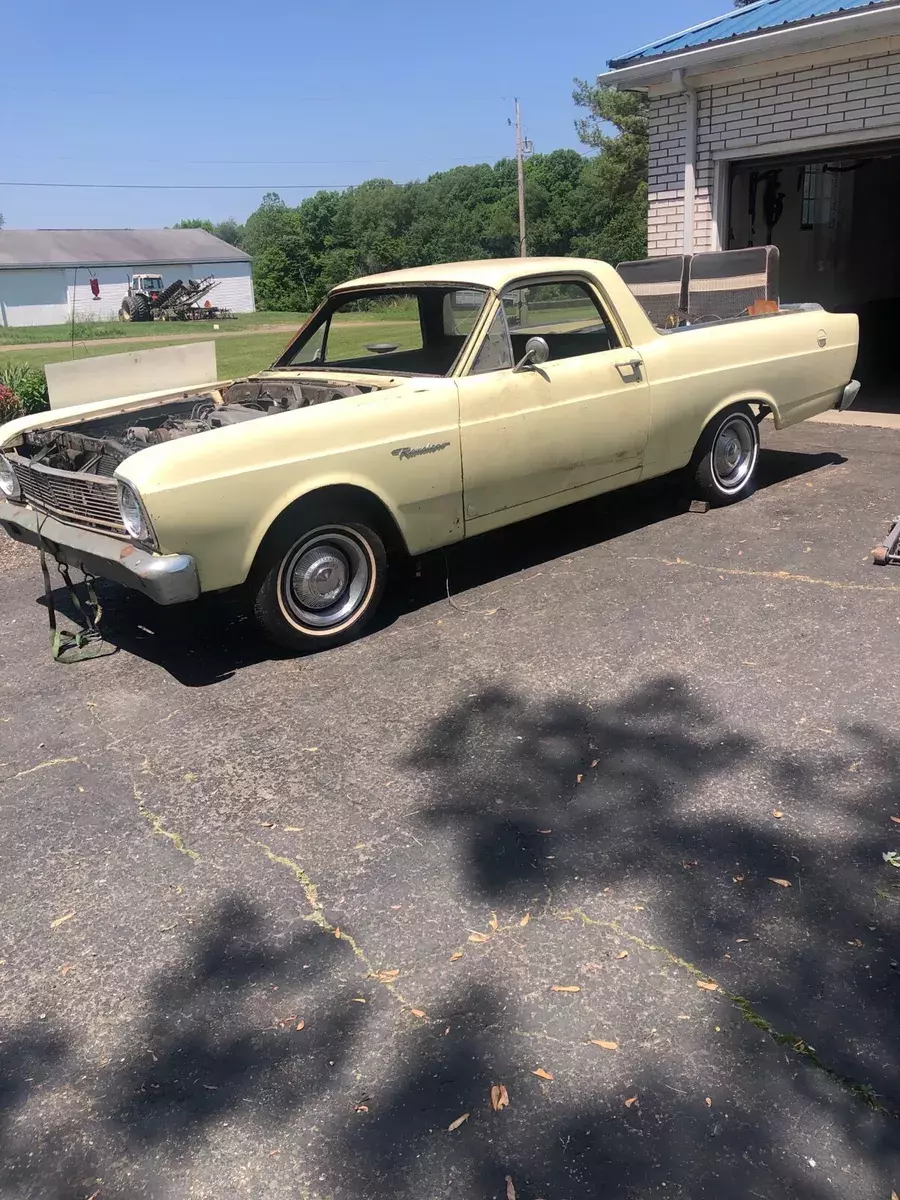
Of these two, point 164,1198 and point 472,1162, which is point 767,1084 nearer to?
point 472,1162

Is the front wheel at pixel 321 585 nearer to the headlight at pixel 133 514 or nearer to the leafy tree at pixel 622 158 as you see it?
the headlight at pixel 133 514

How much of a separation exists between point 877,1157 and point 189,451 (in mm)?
3365

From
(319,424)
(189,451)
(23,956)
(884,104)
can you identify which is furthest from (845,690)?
(884,104)

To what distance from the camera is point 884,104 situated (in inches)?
339

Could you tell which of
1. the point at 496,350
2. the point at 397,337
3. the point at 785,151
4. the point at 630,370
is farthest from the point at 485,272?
the point at 785,151

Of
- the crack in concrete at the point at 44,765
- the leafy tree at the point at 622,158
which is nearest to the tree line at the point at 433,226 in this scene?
the leafy tree at the point at 622,158

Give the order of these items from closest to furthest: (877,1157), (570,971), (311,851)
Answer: (877,1157)
(570,971)
(311,851)

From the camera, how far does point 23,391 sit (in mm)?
9891

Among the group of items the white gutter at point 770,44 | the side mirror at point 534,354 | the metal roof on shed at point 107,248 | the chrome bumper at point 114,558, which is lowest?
the chrome bumper at point 114,558

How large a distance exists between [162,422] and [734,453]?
152 inches

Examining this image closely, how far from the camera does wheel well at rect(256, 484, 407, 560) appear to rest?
4406 mm

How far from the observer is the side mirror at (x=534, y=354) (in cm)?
495

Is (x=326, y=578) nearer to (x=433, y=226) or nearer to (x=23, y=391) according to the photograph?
(x=23, y=391)

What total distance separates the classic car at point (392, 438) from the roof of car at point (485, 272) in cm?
2
